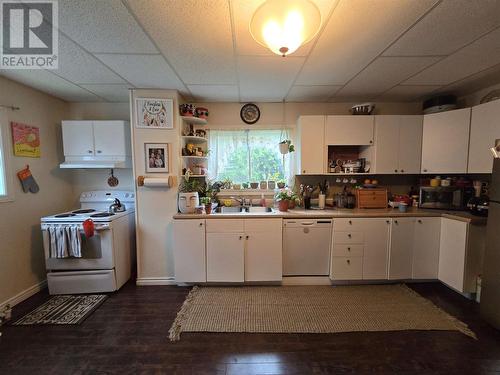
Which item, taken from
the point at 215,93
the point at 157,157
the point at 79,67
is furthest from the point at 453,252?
the point at 79,67

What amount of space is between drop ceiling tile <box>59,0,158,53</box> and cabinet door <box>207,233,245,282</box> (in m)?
1.93

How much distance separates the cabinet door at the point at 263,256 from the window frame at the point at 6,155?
259 centimetres

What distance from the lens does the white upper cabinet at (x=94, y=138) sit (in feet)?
8.74

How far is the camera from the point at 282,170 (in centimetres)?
314

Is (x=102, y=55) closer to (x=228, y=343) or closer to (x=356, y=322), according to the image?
(x=228, y=343)

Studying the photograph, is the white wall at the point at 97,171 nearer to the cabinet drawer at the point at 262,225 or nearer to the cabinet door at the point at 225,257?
the cabinet door at the point at 225,257

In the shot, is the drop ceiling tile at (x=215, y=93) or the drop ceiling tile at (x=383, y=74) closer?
the drop ceiling tile at (x=383, y=74)

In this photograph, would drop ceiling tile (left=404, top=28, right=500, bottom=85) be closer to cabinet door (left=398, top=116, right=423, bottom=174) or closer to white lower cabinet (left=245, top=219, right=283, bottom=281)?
cabinet door (left=398, top=116, right=423, bottom=174)

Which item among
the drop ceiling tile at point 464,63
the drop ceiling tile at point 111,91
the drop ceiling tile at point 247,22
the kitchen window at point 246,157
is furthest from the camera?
the kitchen window at point 246,157

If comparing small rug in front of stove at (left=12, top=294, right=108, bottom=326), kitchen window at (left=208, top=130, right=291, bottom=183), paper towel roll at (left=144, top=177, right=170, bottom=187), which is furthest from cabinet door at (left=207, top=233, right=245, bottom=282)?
small rug in front of stove at (left=12, top=294, right=108, bottom=326)

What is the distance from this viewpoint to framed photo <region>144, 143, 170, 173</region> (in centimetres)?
252

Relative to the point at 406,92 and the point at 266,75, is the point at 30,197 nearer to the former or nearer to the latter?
the point at 266,75

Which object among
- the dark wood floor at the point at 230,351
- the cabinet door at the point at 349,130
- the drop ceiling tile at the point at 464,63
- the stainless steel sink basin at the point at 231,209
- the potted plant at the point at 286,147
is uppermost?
the drop ceiling tile at the point at 464,63

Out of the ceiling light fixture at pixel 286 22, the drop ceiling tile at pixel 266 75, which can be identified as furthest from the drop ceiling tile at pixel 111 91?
the ceiling light fixture at pixel 286 22
